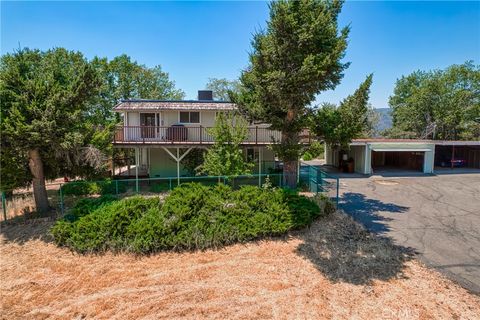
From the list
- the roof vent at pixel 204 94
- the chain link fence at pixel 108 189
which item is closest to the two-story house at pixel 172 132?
the chain link fence at pixel 108 189

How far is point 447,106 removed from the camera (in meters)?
36.1

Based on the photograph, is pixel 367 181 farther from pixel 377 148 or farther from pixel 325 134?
pixel 325 134

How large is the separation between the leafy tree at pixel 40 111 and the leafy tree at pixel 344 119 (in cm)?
991

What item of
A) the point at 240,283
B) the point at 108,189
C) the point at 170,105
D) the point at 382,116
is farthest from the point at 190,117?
the point at 382,116

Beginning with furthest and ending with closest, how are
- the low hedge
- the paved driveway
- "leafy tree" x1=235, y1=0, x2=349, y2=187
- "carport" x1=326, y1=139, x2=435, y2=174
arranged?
1. "carport" x1=326, y1=139, x2=435, y2=174
2. "leafy tree" x1=235, y1=0, x2=349, y2=187
3. the low hedge
4. the paved driveway

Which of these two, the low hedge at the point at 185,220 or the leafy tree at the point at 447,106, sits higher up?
the leafy tree at the point at 447,106

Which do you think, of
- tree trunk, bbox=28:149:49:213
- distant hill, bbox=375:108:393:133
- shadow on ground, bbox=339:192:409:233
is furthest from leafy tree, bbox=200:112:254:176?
distant hill, bbox=375:108:393:133

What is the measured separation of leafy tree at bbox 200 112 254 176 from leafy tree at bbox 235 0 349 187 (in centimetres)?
259

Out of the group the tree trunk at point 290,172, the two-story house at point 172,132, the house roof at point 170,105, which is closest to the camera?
the tree trunk at point 290,172

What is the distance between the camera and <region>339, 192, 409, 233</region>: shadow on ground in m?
10.4

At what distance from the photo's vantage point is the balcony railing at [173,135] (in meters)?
16.5

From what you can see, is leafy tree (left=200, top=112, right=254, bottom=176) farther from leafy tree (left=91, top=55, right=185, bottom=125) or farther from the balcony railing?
leafy tree (left=91, top=55, right=185, bottom=125)

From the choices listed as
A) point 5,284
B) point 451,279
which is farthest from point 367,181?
point 5,284

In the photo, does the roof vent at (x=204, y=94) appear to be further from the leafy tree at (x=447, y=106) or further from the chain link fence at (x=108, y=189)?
the leafy tree at (x=447, y=106)
